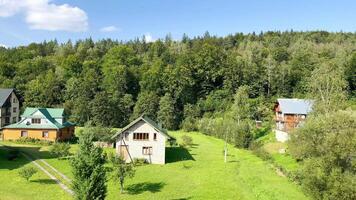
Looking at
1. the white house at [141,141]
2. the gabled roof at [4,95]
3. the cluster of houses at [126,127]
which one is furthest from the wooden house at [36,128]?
the white house at [141,141]

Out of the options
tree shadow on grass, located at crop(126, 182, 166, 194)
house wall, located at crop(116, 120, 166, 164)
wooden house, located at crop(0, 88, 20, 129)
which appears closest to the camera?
tree shadow on grass, located at crop(126, 182, 166, 194)

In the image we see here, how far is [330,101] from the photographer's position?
5572cm

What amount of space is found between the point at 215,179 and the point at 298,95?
71.4 meters

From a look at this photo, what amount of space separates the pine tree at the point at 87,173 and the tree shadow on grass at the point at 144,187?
8.36 m

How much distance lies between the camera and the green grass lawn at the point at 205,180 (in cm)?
3822

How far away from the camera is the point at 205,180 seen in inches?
1724

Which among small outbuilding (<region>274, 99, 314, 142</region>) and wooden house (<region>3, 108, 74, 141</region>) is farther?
small outbuilding (<region>274, 99, 314, 142</region>)

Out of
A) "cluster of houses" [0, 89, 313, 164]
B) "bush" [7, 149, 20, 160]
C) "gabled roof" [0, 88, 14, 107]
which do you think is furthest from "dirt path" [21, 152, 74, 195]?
"gabled roof" [0, 88, 14, 107]

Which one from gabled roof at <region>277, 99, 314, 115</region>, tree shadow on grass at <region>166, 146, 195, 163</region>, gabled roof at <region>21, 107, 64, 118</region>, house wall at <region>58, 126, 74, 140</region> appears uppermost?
gabled roof at <region>277, 99, 314, 115</region>

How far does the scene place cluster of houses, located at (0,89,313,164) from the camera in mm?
53531

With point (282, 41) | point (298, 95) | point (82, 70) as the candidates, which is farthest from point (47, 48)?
point (298, 95)

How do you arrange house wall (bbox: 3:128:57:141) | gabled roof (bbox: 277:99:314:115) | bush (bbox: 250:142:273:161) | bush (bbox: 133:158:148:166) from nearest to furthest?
bush (bbox: 133:158:148:166)
bush (bbox: 250:142:273:161)
house wall (bbox: 3:128:57:141)
gabled roof (bbox: 277:99:314:115)

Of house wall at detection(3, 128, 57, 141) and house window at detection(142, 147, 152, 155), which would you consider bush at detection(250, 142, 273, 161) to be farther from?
house wall at detection(3, 128, 57, 141)

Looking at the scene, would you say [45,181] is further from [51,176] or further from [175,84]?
[175,84]
